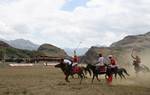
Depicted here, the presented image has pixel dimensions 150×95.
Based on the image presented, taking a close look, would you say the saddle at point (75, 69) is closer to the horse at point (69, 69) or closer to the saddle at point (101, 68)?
the horse at point (69, 69)

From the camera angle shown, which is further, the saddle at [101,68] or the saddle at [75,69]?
the saddle at [75,69]

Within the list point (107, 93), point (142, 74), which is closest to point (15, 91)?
point (107, 93)

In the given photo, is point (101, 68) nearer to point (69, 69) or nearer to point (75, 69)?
point (75, 69)

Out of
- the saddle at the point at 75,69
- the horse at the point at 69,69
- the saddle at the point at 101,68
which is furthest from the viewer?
the saddle at the point at 75,69

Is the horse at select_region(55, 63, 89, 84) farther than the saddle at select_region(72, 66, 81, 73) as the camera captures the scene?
No

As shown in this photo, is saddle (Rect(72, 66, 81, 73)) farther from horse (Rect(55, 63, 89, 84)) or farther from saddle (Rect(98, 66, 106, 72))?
saddle (Rect(98, 66, 106, 72))

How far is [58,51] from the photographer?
622ft

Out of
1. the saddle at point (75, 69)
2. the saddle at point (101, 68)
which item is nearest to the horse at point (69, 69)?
the saddle at point (75, 69)

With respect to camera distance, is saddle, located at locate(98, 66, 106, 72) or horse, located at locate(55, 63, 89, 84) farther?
horse, located at locate(55, 63, 89, 84)

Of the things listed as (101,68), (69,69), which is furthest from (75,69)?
(101,68)

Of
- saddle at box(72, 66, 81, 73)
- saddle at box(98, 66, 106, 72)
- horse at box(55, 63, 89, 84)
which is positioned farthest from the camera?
saddle at box(72, 66, 81, 73)

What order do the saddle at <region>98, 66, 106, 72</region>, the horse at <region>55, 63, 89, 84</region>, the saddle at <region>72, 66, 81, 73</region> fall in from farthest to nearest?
the saddle at <region>72, 66, 81, 73</region> → the horse at <region>55, 63, 89, 84</region> → the saddle at <region>98, 66, 106, 72</region>

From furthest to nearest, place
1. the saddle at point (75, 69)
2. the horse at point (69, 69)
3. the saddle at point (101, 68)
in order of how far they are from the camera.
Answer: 1. the saddle at point (75, 69)
2. the horse at point (69, 69)
3. the saddle at point (101, 68)

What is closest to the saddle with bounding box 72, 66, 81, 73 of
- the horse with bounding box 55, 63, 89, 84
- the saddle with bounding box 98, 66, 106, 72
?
the horse with bounding box 55, 63, 89, 84
